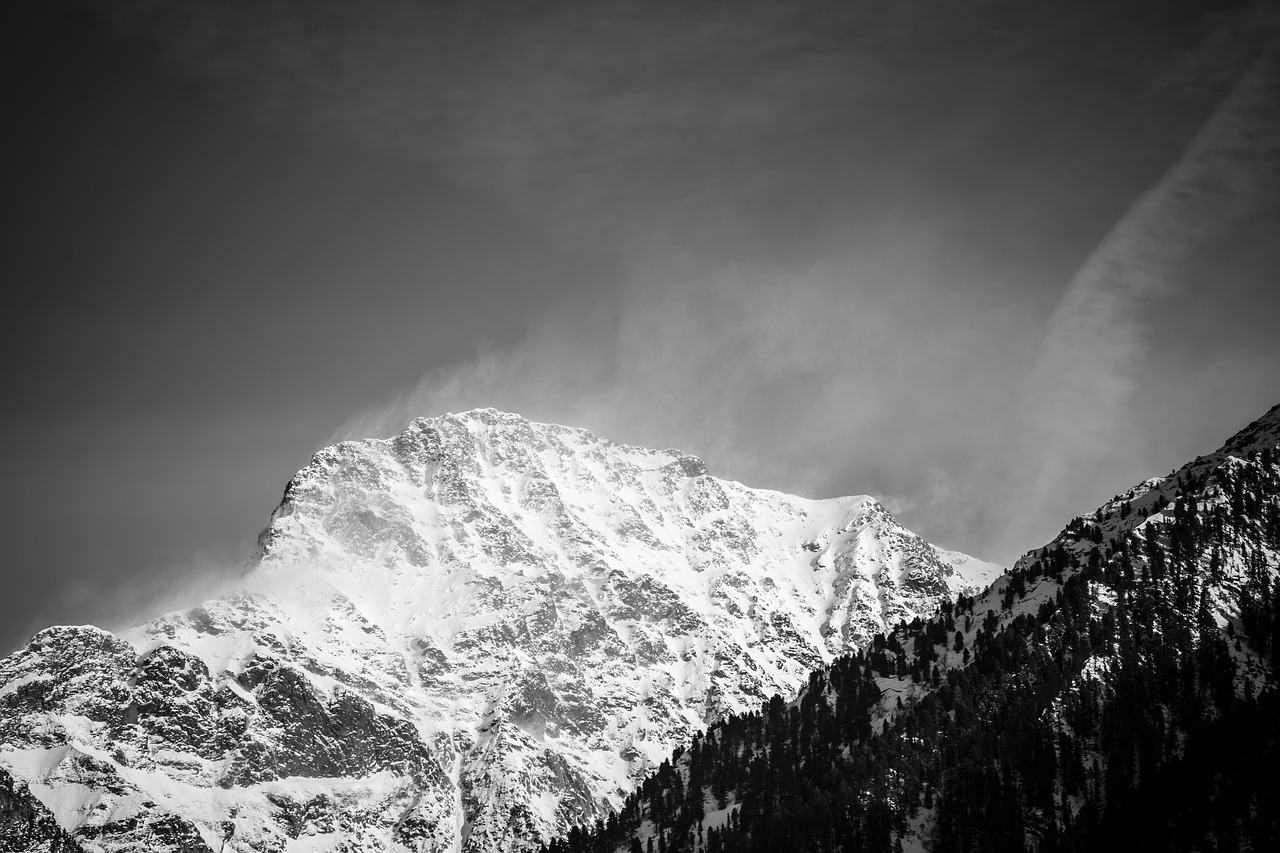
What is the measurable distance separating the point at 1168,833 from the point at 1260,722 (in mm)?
27781

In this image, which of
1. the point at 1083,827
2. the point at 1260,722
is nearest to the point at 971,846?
the point at 1083,827

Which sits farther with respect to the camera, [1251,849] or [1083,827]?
[1083,827]

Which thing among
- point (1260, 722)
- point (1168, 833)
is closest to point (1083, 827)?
point (1168, 833)

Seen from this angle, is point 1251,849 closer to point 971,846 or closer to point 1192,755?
point 1192,755

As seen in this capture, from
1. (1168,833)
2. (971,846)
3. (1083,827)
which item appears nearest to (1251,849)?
(1168,833)

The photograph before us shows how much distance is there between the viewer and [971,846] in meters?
199

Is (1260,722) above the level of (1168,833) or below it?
above

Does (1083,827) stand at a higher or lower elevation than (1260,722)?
lower

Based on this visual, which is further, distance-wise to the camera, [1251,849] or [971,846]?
[971,846]

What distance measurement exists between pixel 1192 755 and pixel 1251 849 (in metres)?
23.2

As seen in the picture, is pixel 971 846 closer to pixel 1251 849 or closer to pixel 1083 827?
pixel 1083 827

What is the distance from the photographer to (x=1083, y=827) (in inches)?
7648

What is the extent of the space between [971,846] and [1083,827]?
55.7ft

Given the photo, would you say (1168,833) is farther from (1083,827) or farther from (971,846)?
(971,846)
